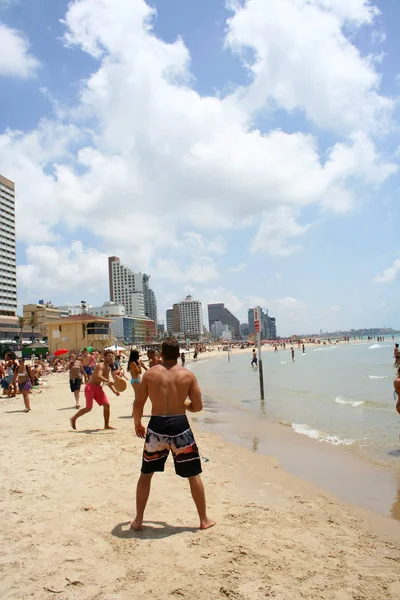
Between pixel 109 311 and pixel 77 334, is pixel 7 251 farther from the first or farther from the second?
pixel 77 334

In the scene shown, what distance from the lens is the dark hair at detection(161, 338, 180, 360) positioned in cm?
379

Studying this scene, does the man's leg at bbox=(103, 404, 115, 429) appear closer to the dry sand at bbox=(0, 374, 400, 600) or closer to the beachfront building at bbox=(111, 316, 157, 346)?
the dry sand at bbox=(0, 374, 400, 600)

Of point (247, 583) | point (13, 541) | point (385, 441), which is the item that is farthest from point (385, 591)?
point (385, 441)

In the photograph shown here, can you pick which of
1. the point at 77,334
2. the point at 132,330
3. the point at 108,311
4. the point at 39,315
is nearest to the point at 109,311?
the point at 108,311

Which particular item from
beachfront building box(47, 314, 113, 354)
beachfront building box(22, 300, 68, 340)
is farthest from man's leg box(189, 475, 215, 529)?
beachfront building box(22, 300, 68, 340)

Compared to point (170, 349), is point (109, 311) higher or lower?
higher

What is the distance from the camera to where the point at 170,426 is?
357cm

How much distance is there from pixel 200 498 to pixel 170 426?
28.6 inches

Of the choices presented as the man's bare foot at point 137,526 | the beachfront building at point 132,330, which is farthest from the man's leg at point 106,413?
the beachfront building at point 132,330

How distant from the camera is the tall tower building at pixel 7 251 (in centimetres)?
11812

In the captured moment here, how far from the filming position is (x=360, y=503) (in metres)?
5.17

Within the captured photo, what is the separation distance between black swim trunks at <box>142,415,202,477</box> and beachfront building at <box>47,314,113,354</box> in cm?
5406

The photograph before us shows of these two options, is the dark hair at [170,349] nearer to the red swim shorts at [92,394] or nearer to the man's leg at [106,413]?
the red swim shorts at [92,394]

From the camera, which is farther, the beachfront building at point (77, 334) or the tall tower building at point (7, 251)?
the tall tower building at point (7, 251)
